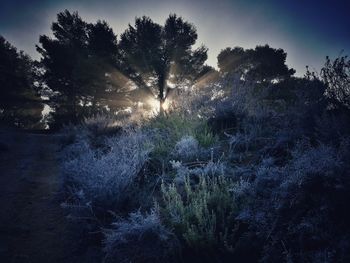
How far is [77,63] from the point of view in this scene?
21922 mm

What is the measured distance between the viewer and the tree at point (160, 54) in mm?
22547

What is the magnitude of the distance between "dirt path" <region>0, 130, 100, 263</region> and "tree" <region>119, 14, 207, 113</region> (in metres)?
18.1

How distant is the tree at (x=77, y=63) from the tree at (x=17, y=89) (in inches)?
96.2

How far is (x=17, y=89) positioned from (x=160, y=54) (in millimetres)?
13232

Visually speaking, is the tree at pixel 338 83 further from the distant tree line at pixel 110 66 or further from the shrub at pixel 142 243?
the distant tree line at pixel 110 66

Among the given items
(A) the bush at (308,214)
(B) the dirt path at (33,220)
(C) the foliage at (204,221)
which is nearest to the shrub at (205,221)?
(C) the foliage at (204,221)

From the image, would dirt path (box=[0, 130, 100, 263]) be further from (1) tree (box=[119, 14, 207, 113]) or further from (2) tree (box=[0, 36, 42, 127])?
(2) tree (box=[0, 36, 42, 127])

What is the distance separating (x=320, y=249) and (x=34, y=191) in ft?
12.9

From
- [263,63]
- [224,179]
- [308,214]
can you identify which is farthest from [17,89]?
[308,214]

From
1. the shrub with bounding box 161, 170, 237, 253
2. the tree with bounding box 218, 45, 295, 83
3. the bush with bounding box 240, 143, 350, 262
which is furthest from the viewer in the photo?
the tree with bounding box 218, 45, 295, 83

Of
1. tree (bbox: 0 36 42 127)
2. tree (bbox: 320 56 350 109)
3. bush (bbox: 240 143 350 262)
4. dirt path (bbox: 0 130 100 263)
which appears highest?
tree (bbox: 0 36 42 127)

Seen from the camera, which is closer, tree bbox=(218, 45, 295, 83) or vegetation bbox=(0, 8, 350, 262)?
vegetation bbox=(0, 8, 350, 262)

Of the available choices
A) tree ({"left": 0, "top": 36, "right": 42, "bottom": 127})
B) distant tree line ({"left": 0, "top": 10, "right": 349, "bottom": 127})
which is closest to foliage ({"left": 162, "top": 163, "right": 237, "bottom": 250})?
distant tree line ({"left": 0, "top": 10, "right": 349, "bottom": 127})

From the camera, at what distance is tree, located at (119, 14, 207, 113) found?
2255 cm
